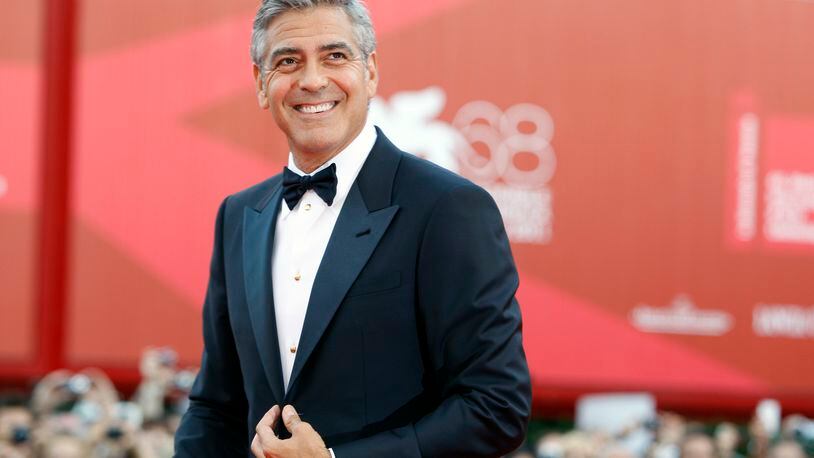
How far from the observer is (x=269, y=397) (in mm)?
1647

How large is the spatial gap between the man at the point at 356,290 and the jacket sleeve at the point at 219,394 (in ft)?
0.04

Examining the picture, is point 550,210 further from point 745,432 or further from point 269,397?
point 269,397

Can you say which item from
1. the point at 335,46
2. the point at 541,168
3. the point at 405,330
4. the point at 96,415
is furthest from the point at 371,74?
the point at 541,168

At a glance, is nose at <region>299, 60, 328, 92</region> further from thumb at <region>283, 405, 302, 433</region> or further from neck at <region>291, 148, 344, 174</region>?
thumb at <region>283, 405, 302, 433</region>

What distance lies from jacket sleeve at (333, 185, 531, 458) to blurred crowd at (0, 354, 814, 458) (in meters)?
3.53

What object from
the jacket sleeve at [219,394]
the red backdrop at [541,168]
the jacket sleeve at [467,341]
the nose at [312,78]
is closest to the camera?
the jacket sleeve at [467,341]

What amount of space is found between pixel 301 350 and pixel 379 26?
5596 mm

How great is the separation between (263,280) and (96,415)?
4165 millimetres

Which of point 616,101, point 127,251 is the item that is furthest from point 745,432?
point 127,251

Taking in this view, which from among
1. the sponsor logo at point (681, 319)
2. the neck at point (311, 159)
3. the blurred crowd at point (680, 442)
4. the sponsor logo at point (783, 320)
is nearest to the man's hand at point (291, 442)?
the neck at point (311, 159)

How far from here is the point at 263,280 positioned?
1.67 m

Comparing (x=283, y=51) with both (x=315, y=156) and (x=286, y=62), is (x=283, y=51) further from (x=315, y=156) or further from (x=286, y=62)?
(x=315, y=156)

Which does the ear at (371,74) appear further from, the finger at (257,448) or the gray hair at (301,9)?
the finger at (257,448)

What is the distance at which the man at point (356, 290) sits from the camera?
5.01 feet
